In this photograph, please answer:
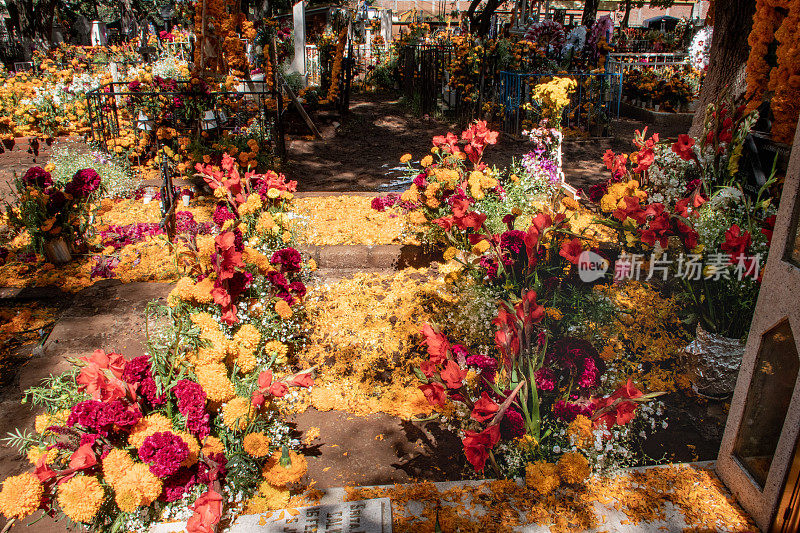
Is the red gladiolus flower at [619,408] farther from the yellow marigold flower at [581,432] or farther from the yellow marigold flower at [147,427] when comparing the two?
the yellow marigold flower at [147,427]

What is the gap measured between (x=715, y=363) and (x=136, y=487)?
3113 millimetres

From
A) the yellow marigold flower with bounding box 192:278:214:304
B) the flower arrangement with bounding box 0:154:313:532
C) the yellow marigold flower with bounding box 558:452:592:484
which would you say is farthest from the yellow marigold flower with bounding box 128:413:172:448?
the yellow marigold flower with bounding box 558:452:592:484

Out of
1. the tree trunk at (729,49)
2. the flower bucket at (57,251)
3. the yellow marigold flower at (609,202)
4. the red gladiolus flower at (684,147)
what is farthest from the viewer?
the tree trunk at (729,49)

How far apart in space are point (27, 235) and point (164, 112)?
9.26ft

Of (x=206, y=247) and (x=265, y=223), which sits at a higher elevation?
(x=206, y=247)

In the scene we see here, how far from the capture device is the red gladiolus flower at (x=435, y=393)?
7.25 ft

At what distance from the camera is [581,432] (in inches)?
92.6

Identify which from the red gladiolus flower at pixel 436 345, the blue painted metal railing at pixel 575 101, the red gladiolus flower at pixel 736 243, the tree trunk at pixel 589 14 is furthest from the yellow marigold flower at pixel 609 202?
the tree trunk at pixel 589 14

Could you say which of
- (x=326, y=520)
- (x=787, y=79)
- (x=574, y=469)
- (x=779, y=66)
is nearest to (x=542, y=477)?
(x=574, y=469)

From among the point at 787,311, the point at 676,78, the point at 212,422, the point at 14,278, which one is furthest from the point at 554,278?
the point at 676,78

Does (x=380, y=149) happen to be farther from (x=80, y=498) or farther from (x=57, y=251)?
(x=80, y=498)

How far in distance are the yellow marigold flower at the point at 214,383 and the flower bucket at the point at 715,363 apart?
274 cm

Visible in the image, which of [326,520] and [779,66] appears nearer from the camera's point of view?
[326,520]

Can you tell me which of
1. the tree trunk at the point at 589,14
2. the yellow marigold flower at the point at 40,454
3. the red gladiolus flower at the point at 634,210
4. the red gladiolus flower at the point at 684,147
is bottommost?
the yellow marigold flower at the point at 40,454
